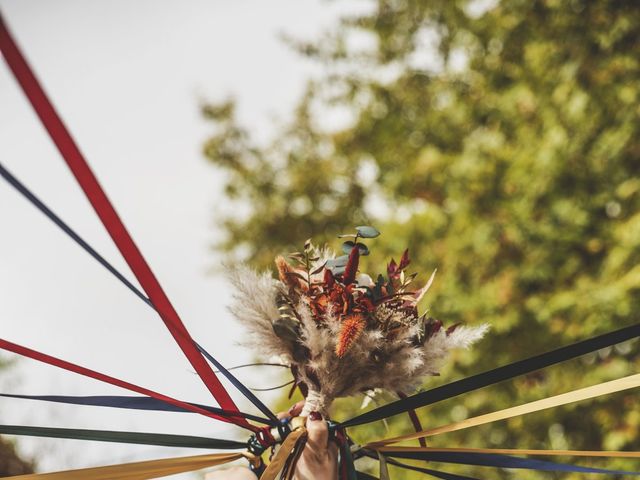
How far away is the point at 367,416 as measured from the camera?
1.45 m

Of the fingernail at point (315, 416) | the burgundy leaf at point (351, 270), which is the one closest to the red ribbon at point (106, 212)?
the fingernail at point (315, 416)

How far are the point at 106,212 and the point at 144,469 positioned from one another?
0.53 meters

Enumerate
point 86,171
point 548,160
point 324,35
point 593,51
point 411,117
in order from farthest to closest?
point 324,35, point 411,117, point 593,51, point 548,160, point 86,171

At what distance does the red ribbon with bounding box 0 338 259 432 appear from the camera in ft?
4.03

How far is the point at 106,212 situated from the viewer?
118 centimetres

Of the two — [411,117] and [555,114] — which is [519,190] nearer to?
[555,114]

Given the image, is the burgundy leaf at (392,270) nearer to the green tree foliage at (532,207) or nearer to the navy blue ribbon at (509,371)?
the navy blue ribbon at (509,371)

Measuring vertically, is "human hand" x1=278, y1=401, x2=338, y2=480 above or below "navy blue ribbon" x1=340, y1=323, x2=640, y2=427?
below

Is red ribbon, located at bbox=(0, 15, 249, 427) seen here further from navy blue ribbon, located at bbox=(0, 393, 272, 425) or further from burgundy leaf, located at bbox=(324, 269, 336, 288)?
burgundy leaf, located at bbox=(324, 269, 336, 288)

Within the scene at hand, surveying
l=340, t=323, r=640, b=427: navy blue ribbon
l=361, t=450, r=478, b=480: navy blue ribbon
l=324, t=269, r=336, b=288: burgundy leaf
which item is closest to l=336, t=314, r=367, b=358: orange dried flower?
l=324, t=269, r=336, b=288: burgundy leaf

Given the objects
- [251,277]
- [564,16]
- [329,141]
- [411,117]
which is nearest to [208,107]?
[329,141]

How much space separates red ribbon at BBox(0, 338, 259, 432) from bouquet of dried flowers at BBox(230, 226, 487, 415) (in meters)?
0.18

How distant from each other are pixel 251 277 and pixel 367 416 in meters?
0.41

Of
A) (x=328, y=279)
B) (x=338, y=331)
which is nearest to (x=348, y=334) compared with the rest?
(x=338, y=331)
